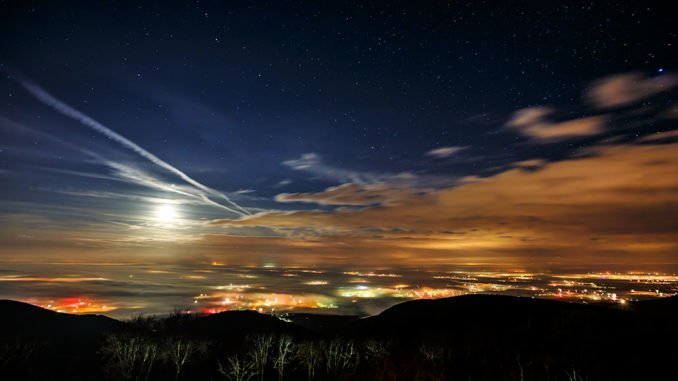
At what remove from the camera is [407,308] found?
14262 centimetres

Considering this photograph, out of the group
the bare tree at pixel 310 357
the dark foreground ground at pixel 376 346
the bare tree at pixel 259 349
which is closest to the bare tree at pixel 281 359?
the dark foreground ground at pixel 376 346

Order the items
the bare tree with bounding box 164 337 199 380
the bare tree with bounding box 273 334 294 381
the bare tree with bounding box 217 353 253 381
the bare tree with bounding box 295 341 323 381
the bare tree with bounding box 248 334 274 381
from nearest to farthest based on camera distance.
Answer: the bare tree with bounding box 217 353 253 381
the bare tree with bounding box 273 334 294 381
the bare tree with bounding box 295 341 323 381
the bare tree with bounding box 164 337 199 380
the bare tree with bounding box 248 334 274 381

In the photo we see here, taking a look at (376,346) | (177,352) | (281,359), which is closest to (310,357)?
(281,359)

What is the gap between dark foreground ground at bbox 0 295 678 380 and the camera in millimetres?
56219

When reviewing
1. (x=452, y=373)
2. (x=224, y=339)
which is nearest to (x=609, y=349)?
(x=452, y=373)

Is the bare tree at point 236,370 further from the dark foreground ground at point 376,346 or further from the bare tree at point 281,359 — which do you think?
the bare tree at point 281,359

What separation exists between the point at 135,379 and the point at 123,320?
→ 77.8m

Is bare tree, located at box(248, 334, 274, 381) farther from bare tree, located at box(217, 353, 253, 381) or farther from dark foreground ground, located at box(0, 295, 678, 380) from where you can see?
bare tree, located at box(217, 353, 253, 381)

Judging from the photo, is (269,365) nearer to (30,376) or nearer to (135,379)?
(135,379)

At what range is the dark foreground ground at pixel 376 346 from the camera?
56.2 meters

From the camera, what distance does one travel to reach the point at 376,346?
268 feet

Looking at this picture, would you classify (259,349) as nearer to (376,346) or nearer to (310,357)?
(310,357)

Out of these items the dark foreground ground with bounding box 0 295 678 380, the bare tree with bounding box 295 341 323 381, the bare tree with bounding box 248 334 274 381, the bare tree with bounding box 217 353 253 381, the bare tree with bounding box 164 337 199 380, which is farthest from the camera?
the bare tree with bounding box 248 334 274 381

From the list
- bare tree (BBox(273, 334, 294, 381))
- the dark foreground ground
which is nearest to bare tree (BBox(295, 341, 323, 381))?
the dark foreground ground
